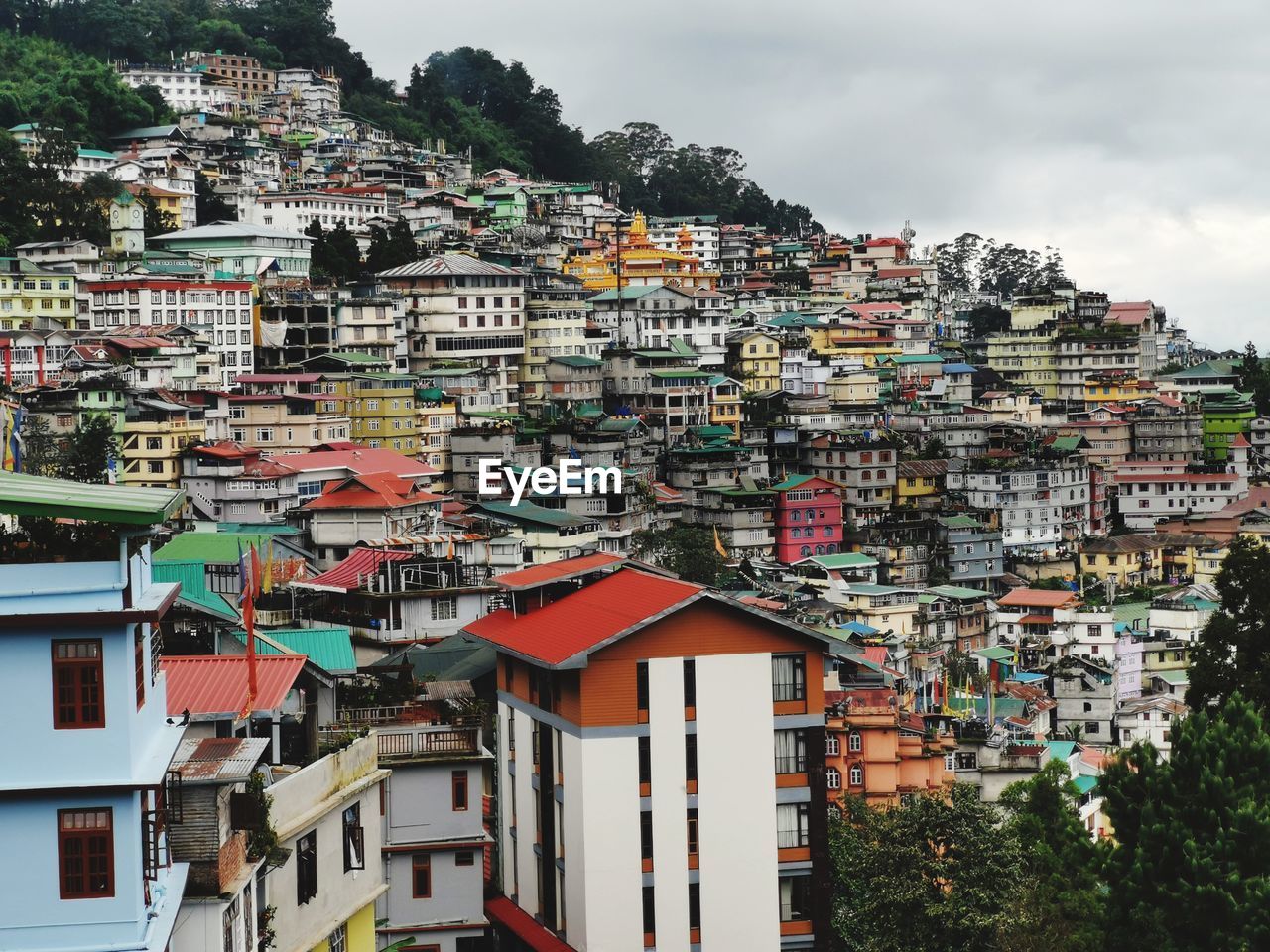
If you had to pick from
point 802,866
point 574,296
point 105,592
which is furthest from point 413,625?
point 574,296

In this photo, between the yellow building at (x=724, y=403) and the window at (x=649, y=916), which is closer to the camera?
the window at (x=649, y=916)

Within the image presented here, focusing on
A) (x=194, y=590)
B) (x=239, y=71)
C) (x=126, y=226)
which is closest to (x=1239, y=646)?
(x=194, y=590)

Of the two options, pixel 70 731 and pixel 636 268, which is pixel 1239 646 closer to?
pixel 70 731

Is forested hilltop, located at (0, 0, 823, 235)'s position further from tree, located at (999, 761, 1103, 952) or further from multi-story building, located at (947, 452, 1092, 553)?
tree, located at (999, 761, 1103, 952)

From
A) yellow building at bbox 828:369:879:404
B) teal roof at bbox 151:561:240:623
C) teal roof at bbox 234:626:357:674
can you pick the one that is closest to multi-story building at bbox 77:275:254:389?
yellow building at bbox 828:369:879:404

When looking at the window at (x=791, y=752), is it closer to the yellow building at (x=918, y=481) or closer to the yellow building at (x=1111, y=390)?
the yellow building at (x=918, y=481)

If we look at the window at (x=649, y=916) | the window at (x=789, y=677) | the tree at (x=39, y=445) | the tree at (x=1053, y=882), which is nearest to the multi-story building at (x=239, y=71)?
the tree at (x=39, y=445)

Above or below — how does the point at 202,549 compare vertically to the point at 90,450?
below
